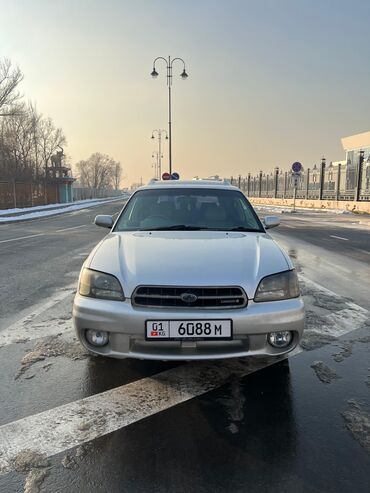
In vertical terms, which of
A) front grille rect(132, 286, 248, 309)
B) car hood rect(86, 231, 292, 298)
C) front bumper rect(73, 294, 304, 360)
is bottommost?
front bumper rect(73, 294, 304, 360)

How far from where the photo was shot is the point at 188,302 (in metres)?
2.94

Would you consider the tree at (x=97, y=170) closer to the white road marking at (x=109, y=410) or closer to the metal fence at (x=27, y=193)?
the metal fence at (x=27, y=193)

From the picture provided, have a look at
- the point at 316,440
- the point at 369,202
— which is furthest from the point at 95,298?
the point at 369,202

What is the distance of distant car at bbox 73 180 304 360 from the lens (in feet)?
9.45

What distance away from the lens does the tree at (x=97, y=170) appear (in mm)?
115125

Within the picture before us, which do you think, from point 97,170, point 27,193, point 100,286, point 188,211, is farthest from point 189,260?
point 97,170

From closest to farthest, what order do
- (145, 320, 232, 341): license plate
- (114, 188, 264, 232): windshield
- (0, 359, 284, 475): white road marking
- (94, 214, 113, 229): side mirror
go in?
(0, 359, 284, 475): white road marking → (145, 320, 232, 341): license plate → (114, 188, 264, 232): windshield → (94, 214, 113, 229): side mirror

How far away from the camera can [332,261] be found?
31.1 feet

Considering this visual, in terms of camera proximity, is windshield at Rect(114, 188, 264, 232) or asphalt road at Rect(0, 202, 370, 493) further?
windshield at Rect(114, 188, 264, 232)

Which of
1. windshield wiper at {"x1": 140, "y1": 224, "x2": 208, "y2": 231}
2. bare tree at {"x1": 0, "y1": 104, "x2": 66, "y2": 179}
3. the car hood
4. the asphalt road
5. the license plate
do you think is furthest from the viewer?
bare tree at {"x1": 0, "y1": 104, "x2": 66, "y2": 179}

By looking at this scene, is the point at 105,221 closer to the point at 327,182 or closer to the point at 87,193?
the point at 327,182

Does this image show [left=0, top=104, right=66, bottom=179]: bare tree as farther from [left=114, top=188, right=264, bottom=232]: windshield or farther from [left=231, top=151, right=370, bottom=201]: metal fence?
[left=114, top=188, right=264, bottom=232]: windshield

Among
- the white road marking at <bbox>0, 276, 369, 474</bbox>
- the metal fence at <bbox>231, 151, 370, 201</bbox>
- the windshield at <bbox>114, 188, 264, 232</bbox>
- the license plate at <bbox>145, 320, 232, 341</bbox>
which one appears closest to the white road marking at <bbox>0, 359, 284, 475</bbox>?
the white road marking at <bbox>0, 276, 369, 474</bbox>

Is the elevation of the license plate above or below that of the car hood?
below
